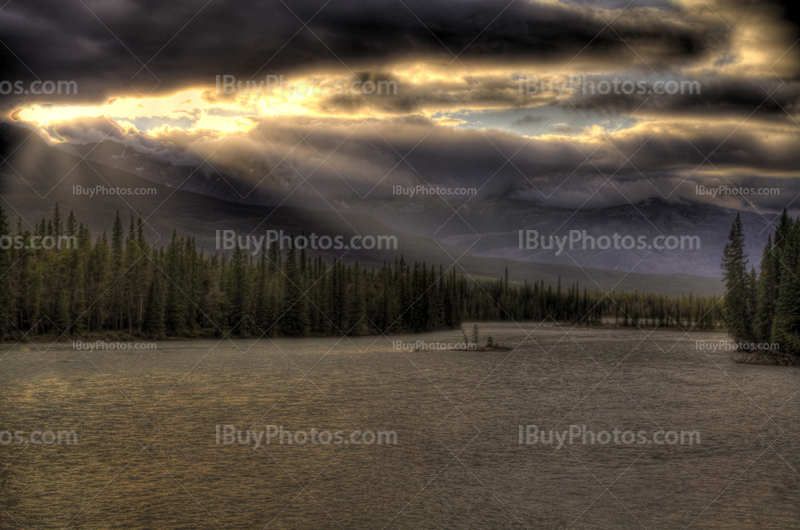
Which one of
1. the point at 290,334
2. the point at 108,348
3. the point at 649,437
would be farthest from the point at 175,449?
A: the point at 290,334

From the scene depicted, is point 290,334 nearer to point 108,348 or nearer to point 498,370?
point 108,348

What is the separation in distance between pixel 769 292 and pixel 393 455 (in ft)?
318

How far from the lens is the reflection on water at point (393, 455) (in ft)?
88.3

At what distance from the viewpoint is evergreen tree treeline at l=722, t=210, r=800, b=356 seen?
104438mm

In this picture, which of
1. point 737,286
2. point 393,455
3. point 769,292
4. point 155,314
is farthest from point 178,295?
point 393,455

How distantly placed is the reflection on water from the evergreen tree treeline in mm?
31898

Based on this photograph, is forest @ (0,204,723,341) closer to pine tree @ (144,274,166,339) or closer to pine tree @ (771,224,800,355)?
pine tree @ (144,274,166,339)

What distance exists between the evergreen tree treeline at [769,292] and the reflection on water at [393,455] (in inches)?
1256

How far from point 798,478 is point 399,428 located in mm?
22707

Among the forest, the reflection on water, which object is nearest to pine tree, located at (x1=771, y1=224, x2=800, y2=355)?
the reflection on water

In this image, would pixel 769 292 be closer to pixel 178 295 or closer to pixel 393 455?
pixel 393 455

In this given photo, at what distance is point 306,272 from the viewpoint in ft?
585

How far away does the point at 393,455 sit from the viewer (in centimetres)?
3734

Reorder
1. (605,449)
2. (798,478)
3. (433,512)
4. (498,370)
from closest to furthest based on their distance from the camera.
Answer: (433,512) → (798,478) → (605,449) → (498,370)
